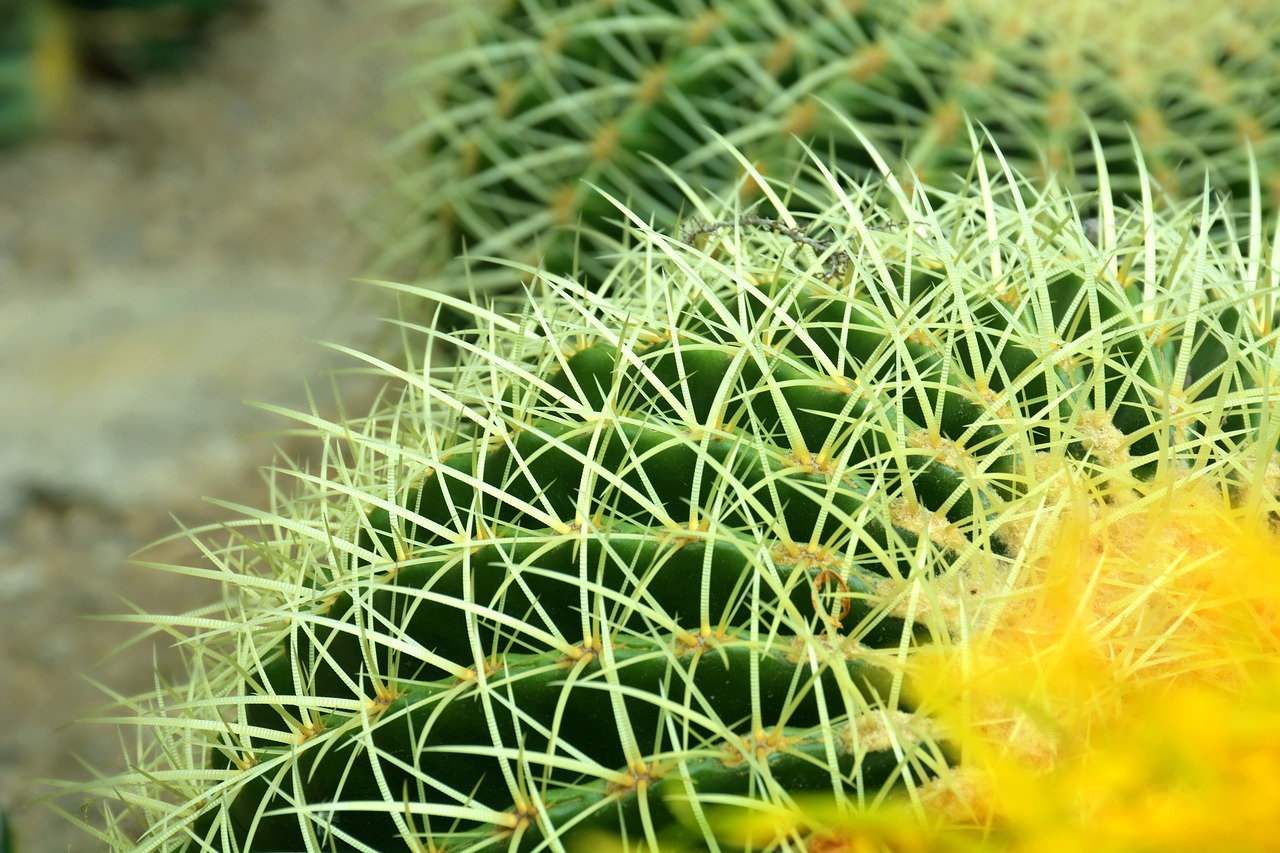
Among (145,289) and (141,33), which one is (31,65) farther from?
(145,289)

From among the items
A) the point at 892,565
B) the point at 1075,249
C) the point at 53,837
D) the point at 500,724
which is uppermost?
the point at 1075,249

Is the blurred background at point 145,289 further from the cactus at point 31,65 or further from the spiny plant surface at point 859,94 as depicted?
the spiny plant surface at point 859,94

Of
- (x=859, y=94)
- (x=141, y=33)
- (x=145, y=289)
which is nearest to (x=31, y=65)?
(x=141, y=33)

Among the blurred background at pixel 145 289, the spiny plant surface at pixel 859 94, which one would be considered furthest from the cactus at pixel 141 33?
the spiny plant surface at pixel 859 94

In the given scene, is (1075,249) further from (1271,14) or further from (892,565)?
(1271,14)

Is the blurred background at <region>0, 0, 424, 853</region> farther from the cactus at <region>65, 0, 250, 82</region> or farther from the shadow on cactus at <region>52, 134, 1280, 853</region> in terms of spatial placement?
the shadow on cactus at <region>52, 134, 1280, 853</region>

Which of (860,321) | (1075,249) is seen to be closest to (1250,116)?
(1075,249)

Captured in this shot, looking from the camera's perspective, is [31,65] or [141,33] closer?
[31,65]

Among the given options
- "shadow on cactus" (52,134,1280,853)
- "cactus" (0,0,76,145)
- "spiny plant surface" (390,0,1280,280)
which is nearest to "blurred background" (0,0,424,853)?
"cactus" (0,0,76,145)
